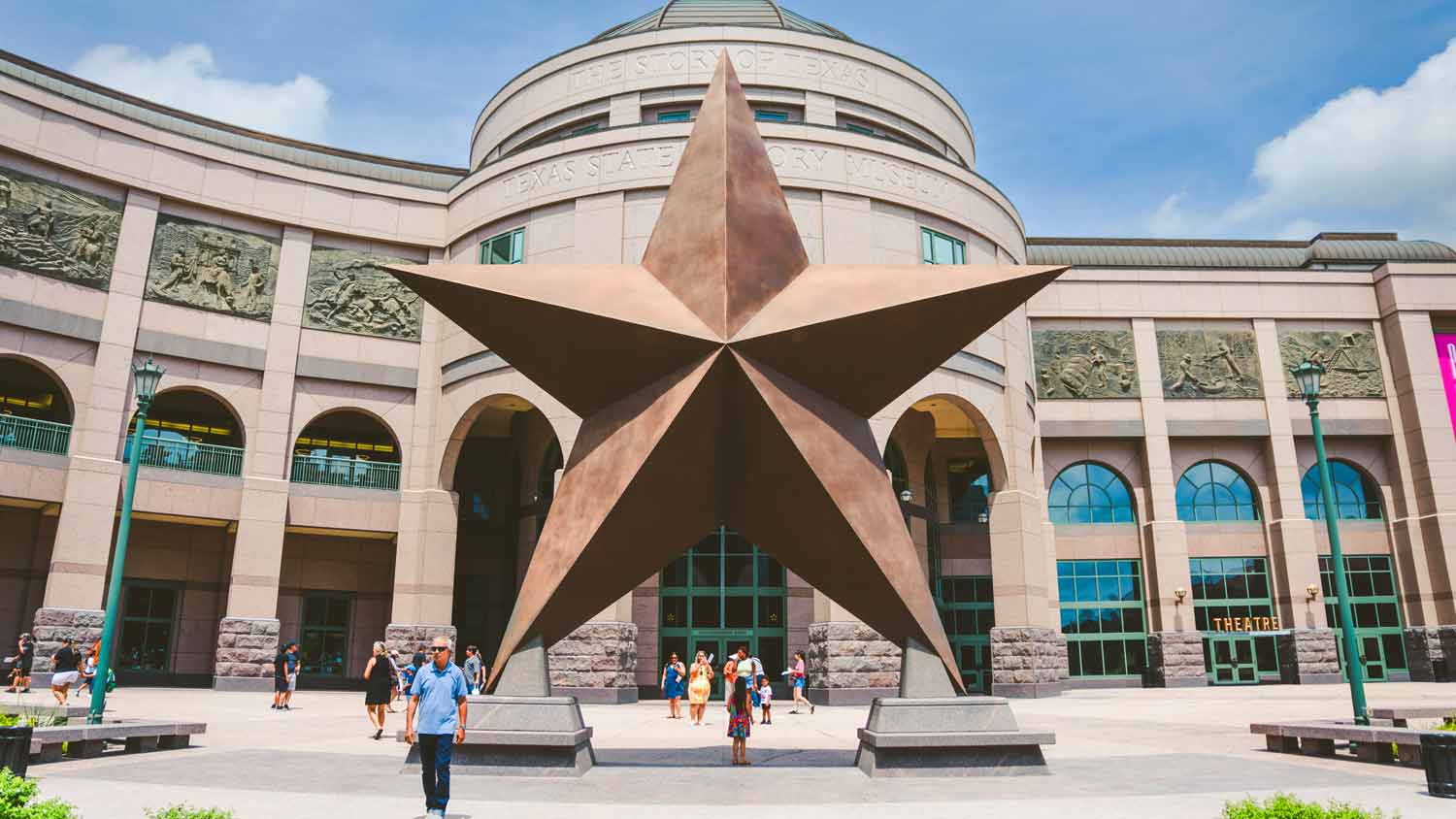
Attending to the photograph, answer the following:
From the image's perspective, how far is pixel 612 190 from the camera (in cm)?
2878

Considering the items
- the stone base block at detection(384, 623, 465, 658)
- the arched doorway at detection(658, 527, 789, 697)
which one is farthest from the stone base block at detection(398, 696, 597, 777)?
the stone base block at detection(384, 623, 465, 658)

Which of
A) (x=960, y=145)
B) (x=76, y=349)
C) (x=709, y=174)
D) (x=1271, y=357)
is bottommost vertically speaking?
(x=709, y=174)

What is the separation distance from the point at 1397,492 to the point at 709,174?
1484 inches

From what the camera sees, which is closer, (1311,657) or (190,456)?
(190,456)

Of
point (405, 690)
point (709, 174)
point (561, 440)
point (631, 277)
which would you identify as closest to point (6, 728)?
point (631, 277)

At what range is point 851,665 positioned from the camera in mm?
25828

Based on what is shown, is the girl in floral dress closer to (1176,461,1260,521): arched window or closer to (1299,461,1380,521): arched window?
(1176,461,1260,521): arched window

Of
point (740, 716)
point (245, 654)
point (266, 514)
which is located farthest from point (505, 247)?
point (740, 716)

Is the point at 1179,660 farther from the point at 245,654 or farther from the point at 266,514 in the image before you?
the point at 266,514

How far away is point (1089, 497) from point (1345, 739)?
25.8 m

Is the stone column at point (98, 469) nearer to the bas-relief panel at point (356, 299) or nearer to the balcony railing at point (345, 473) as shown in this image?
the bas-relief panel at point (356, 299)

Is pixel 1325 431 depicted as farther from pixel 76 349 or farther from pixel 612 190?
pixel 76 349

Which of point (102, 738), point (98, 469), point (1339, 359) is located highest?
point (1339, 359)

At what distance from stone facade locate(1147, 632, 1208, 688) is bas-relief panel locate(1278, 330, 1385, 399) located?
11.2 metres
